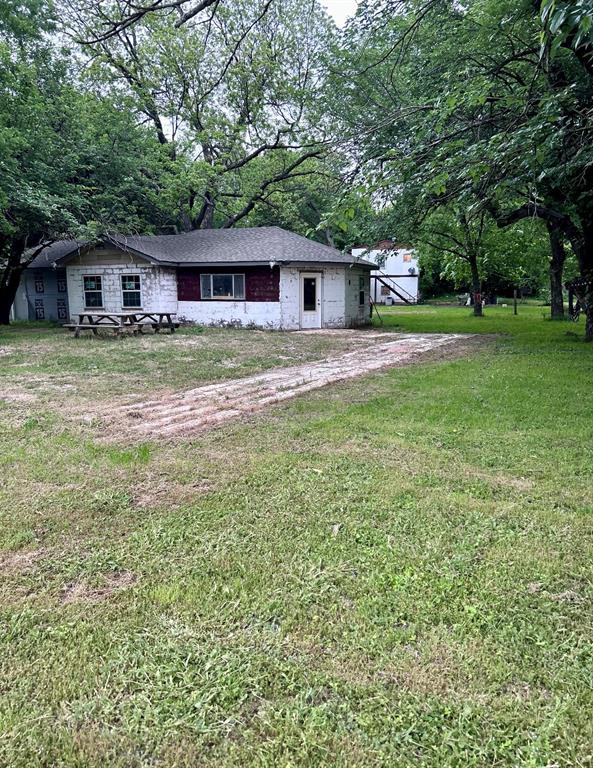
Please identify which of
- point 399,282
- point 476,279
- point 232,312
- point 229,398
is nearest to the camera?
point 229,398

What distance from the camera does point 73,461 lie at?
4.19 meters

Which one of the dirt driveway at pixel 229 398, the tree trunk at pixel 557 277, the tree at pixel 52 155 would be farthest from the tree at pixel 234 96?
the dirt driveway at pixel 229 398

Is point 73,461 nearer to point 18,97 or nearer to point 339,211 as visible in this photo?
point 339,211

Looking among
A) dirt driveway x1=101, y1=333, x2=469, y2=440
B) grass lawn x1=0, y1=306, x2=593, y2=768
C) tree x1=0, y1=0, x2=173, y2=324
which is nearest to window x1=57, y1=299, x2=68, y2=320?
tree x1=0, y1=0, x2=173, y2=324

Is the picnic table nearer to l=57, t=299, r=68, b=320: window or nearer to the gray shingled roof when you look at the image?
the gray shingled roof

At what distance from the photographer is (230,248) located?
1844cm

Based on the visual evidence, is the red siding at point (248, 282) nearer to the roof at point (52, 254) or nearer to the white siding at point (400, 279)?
the roof at point (52, 254)

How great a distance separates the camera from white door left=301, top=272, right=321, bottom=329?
17.4m

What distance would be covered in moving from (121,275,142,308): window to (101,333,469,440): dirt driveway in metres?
10.2

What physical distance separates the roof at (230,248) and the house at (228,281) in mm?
38

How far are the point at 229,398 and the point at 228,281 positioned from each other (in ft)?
39.4

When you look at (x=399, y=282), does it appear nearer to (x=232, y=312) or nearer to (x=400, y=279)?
(x=400, y=279)

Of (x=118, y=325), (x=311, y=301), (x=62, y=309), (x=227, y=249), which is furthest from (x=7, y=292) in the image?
(x=311, y=301)

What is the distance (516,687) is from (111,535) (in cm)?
222
